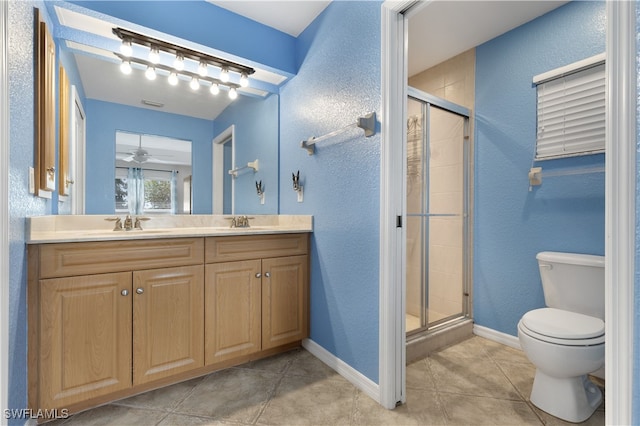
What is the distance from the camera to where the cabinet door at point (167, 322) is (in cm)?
155

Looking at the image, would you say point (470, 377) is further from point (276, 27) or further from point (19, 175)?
point (276, 27)

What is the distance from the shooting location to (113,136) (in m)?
1.92

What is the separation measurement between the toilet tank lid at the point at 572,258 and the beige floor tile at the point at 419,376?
1.03 m

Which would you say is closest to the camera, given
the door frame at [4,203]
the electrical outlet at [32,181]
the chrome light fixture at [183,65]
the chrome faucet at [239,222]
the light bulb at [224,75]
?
the door frame at [4,203]

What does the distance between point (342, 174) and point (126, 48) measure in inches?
59.7

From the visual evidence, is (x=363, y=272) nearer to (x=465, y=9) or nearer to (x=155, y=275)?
(x=155, y=275)

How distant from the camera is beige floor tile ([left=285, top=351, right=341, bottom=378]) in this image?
183cm

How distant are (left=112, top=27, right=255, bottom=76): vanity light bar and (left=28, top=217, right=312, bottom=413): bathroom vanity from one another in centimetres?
110

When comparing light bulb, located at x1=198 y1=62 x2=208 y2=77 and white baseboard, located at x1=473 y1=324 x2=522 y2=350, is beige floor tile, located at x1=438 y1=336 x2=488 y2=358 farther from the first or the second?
light bulb, located at x1=198 y1=62 x2=208 y2=77

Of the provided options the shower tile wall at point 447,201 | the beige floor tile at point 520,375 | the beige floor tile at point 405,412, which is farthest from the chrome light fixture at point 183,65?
the beige floor tile at point 520,375

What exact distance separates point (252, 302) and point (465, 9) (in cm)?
240

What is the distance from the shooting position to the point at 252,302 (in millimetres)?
1904

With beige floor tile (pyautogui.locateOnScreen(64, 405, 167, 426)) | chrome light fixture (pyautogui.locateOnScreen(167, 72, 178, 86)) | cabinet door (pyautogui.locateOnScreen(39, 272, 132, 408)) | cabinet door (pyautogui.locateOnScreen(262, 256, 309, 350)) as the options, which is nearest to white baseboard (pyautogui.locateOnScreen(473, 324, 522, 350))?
cabinet door (pyautogui.locateOnScreen(262, 256, 309, 350))

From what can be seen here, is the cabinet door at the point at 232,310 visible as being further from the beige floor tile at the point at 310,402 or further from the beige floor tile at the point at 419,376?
the beige floor tile at the point at 419,376
